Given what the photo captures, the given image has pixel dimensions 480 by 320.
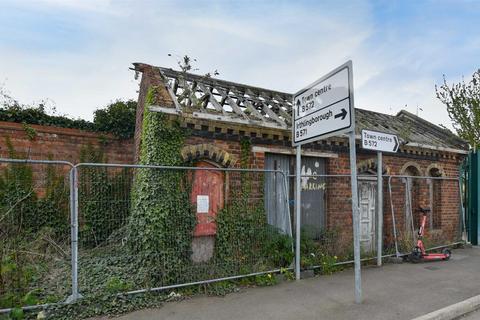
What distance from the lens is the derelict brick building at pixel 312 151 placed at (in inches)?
262

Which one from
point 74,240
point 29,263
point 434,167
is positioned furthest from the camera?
point 434,167

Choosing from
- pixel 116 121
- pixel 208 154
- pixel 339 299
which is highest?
pixel 116 121

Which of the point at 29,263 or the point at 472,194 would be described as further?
the point at 472,194

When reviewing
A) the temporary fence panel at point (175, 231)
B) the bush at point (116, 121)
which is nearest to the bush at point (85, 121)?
the bush at point (116, 121)

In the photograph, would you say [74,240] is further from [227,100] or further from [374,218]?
[374,218]

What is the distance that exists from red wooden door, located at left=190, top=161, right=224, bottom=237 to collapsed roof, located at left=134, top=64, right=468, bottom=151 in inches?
46.1

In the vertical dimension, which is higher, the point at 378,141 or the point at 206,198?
the point at 378,141

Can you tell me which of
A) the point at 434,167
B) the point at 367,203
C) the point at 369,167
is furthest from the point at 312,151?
the point at 434,167

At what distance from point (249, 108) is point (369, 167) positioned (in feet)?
13.3

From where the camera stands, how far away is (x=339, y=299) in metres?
5.22

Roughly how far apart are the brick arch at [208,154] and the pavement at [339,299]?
2530mm

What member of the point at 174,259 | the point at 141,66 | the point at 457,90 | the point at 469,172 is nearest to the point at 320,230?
the point at 174,259

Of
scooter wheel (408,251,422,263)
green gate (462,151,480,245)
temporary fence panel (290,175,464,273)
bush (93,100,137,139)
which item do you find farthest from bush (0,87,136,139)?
green gate (462,151,480,245)

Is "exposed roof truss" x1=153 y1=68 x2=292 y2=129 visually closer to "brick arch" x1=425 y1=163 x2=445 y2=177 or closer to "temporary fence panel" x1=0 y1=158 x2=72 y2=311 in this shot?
"temporary fence panel" x1=0 y1=158 x2=72 y2=311
